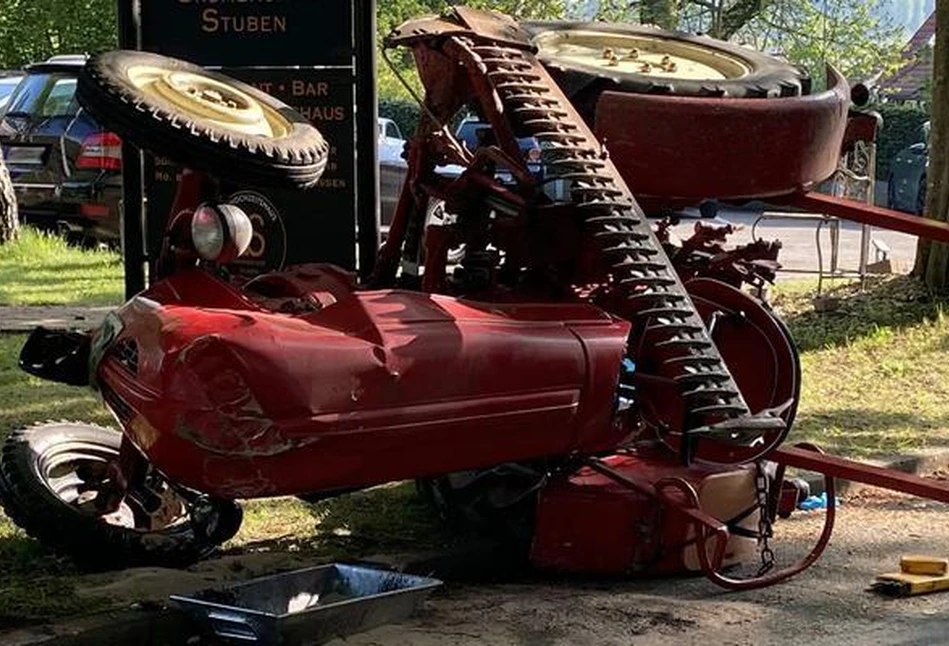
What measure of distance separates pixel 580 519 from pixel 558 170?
4.25 feet

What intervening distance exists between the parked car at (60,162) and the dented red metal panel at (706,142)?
10219 millimetres

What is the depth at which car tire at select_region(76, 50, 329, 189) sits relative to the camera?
191 inches

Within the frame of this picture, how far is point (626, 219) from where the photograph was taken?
5543 millimetres

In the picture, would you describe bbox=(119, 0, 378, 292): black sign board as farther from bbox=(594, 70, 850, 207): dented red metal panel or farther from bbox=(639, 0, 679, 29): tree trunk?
bbox=(639, 0, 679, 29): tree trunk

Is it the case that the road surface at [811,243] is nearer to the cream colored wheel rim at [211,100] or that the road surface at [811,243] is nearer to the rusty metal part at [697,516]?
the rusty metal part at [697,516]

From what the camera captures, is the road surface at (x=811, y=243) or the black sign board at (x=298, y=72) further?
the road surface at (x=811, y=243)

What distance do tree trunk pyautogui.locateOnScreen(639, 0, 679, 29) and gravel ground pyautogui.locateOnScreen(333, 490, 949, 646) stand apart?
74.9ft

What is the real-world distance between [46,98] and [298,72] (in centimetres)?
926

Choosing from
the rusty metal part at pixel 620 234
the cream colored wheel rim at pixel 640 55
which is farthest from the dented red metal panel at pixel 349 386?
the cream colored wheel rim at pixel 640 55

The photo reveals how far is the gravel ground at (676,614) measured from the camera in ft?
17.9

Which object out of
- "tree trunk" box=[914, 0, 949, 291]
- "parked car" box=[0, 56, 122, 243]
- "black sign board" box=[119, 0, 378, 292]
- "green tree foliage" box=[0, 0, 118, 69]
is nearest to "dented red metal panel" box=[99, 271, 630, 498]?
"black sign board" box=[119, 0, 378, 292]

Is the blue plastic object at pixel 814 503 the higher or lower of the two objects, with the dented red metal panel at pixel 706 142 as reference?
lower

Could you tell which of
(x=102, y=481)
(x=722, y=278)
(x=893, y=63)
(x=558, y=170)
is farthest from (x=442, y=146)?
(x=893, y=63)

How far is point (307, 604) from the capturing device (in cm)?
534
